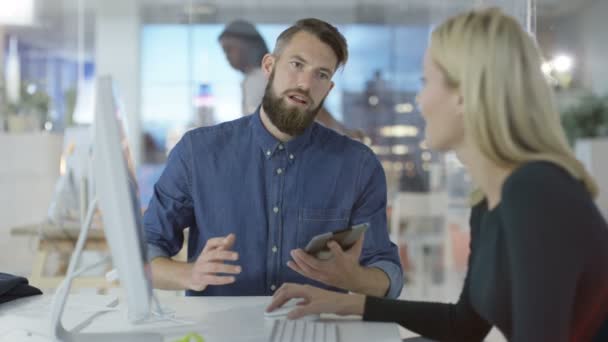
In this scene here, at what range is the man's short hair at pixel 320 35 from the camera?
1972mm

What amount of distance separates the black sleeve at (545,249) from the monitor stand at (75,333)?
21.0 inches

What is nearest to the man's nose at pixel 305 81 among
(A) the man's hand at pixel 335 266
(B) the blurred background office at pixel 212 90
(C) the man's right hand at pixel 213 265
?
(A) the man's hand at pixel 335 266

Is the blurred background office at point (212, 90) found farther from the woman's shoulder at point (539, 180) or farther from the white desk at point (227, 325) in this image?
the woman's shoulder at point (539, 180)

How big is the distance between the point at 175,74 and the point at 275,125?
15.0 feet

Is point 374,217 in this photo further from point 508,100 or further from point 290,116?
point 508,100

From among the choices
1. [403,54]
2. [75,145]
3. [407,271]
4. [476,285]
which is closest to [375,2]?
[403,54]

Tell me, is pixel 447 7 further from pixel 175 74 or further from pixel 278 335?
pixel 278 335

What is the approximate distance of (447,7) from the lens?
6387 millimetres

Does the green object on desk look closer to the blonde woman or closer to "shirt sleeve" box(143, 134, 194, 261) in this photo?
the blonde woman

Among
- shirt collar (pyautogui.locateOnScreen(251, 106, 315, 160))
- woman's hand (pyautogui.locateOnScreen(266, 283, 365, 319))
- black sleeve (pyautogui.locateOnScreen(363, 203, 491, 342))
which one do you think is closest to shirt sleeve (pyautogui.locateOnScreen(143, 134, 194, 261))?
shirt collar (pyautogui.locateOnScreen(251, 106, 315, 160))

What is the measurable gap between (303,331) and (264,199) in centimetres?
65

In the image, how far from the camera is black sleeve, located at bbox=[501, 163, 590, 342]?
100 cm

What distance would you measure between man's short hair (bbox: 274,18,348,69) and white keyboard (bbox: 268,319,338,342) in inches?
32.7

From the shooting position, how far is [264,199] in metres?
1.88
